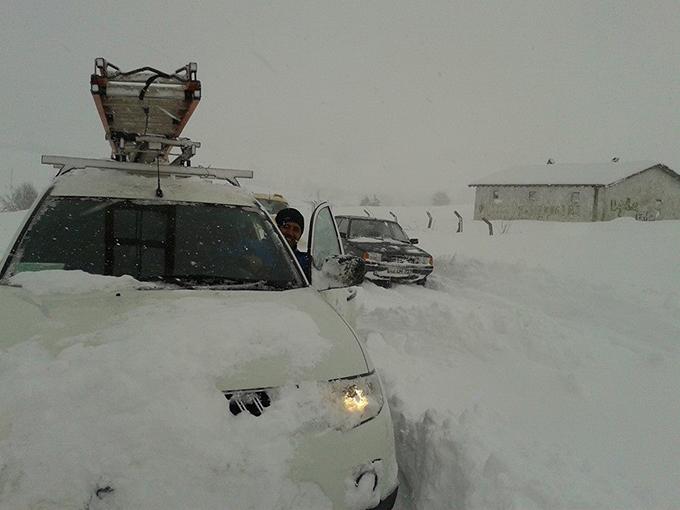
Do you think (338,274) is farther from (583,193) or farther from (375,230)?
(583,193)

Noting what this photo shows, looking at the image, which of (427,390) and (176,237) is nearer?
(176,237)

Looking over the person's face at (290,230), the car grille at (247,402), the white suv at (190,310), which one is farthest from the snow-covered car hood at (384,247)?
the car grille at (247,402)

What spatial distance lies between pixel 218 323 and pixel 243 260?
1.02m

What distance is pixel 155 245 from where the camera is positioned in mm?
3061

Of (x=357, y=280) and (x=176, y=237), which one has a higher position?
(x=176, y=237)

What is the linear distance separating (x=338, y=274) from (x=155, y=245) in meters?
1.16

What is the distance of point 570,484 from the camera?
8.81 ft

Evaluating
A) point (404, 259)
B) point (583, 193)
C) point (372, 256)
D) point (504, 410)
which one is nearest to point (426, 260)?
point (404, 259)

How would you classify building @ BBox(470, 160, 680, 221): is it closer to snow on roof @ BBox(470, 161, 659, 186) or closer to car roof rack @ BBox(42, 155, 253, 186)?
snow on roof @ BBox(470, 161, 659, 186)

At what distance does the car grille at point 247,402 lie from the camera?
6.21 ft

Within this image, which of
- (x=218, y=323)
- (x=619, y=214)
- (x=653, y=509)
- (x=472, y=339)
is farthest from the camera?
(x=619, y=214)

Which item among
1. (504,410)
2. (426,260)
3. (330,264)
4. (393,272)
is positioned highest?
(330,264)

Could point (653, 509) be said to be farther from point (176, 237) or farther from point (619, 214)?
point (619, 214)

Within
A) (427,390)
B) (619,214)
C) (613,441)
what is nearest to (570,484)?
(613,441)
